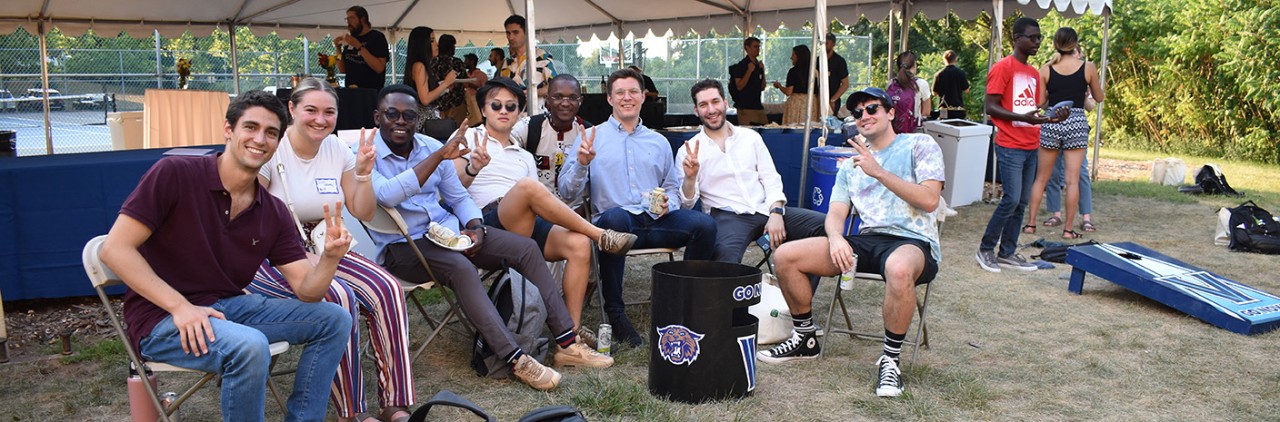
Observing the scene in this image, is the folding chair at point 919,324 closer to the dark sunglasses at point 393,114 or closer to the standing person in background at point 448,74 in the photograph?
the dark sunglasses at point 393,114

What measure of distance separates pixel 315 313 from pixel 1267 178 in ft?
42.4

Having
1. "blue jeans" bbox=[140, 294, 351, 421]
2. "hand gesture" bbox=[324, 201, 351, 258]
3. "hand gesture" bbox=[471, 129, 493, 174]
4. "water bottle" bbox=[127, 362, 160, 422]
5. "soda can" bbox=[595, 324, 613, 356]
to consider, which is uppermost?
"hand gesture" bbox=[471, 129, 493, 174]

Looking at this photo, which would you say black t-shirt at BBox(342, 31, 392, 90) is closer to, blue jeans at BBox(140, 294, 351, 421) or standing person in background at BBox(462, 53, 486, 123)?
standing person in background at BBox(462, 53, 486, 123)

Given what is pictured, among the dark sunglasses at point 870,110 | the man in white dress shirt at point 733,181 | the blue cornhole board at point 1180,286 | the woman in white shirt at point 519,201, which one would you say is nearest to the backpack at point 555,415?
the woman in white shirt at point 519,201

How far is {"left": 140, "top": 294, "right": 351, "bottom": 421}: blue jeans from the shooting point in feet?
8.49

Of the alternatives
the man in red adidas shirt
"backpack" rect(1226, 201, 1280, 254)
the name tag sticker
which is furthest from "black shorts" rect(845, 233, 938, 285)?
"backpack" rect(1226, 201, 1280, 254)

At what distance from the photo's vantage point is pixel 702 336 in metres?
3.45

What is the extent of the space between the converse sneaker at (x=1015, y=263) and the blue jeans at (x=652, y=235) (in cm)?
278

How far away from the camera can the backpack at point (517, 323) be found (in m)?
3.89

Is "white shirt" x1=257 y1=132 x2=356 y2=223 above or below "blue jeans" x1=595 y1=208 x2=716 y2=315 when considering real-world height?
above

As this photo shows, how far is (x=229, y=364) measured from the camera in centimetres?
258

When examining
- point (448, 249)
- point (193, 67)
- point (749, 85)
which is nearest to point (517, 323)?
point (448, 249)

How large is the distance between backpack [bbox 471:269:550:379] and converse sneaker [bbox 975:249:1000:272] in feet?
11.6

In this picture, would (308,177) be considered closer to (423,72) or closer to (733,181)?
(733,181)
